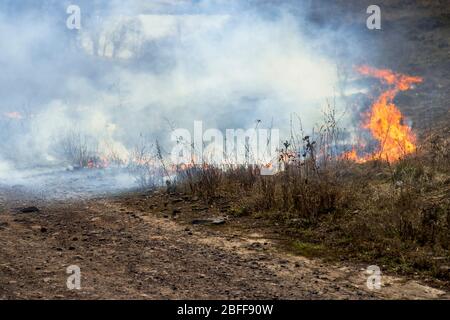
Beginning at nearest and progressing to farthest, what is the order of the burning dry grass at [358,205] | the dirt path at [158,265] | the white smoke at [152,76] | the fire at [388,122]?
the dirt path at [158,265] < the burning dry grass at [358,205] < the fire at [388,122] < the white smoke at [152,76]

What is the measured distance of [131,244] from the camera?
18.6ft

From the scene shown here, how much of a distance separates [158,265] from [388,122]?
9.57m

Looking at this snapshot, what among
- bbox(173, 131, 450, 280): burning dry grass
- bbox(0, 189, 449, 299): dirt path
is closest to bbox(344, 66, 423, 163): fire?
bbox(173, 131, 450, 280): burning dry grass

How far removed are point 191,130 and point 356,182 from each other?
8.37 m

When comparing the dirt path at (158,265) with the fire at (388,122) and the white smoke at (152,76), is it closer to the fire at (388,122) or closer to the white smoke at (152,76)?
the fire at (388,122)

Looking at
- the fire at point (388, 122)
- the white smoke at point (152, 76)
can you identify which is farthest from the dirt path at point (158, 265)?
the white smoke at point (152, 76)

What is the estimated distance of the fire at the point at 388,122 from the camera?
431 inches

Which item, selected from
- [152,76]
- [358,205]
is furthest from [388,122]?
[152,76]

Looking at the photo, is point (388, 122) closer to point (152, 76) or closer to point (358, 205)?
point (358, 205)

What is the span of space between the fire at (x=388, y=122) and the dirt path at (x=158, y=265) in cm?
480

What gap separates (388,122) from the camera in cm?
1280

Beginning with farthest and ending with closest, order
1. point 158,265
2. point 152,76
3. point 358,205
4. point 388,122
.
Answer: point 152,76 → point 388,122 → point 358,205 → point 158,265

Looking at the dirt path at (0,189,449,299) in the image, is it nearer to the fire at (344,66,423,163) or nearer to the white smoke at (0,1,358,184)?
the fire at (344,66,423,163)

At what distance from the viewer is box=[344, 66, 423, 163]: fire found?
11.0 metres
